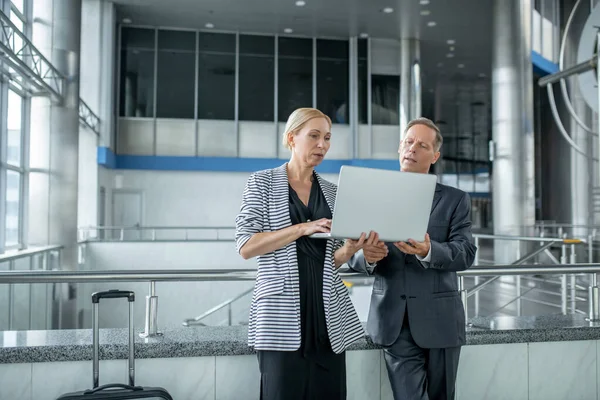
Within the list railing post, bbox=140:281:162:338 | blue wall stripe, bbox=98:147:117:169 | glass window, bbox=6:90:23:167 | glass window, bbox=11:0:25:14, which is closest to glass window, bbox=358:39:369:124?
blue wall stripe, bbox=98:147:117:169

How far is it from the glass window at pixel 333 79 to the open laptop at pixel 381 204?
673 inches

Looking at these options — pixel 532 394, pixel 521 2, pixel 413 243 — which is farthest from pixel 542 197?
pixel 413 243

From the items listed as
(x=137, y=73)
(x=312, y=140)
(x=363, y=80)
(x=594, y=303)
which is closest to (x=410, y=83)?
(x=363, y=80)

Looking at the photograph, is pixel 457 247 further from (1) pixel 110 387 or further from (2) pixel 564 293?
(2) pixel 564 293

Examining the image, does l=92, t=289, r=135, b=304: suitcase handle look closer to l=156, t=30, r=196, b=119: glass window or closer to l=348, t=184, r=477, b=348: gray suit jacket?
l=348, t=184, r=477, b=348: gray suit jacket

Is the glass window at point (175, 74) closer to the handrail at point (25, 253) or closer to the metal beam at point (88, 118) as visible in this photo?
the metal beam at point (88, 118)

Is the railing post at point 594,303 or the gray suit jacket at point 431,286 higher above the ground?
the gray suit jacket at point 431,286

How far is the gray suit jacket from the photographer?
6.92 feet

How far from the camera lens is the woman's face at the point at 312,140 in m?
1.99

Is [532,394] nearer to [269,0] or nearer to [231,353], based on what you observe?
[231,353]

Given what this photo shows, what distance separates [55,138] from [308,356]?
33.4 feet

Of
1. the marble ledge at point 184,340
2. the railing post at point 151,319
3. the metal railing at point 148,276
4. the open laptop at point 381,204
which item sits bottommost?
the marble ledge at point 184,340

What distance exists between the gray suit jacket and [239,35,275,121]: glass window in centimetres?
1667

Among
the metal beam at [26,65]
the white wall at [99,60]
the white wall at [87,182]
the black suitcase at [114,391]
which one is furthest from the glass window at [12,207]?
the black suitcase at [114,391]
